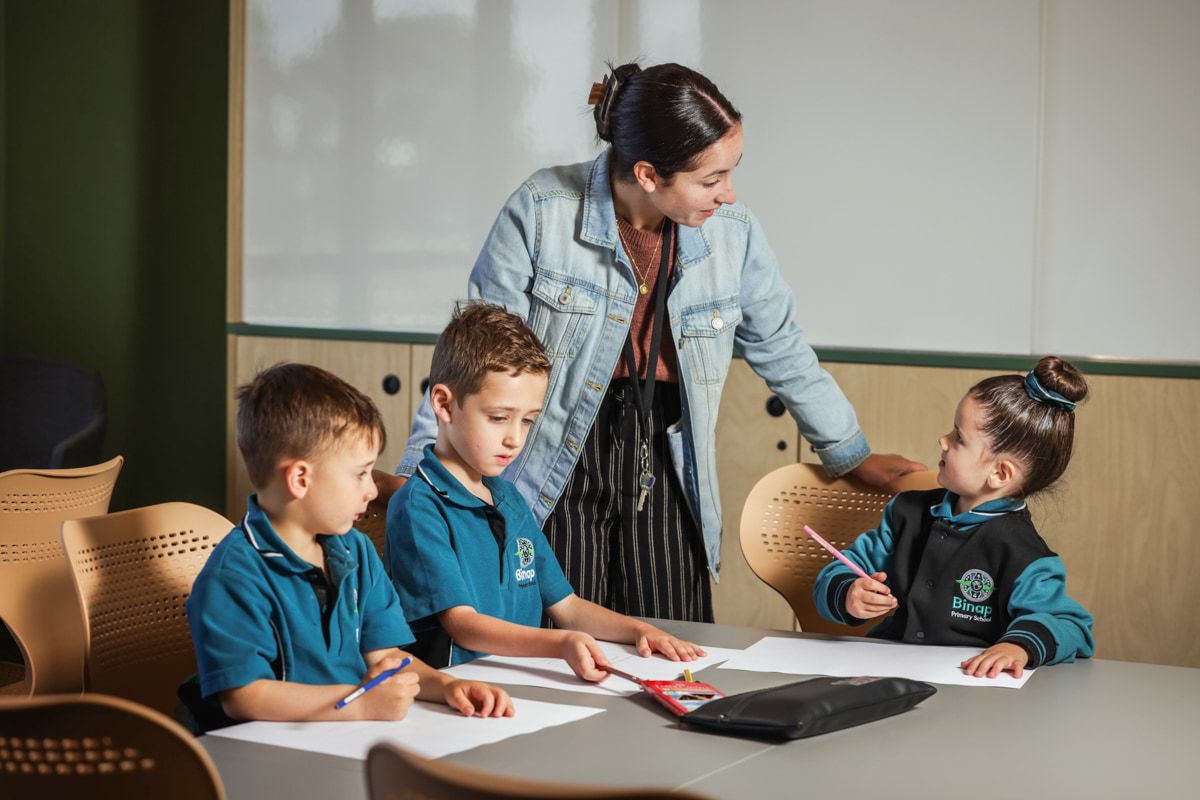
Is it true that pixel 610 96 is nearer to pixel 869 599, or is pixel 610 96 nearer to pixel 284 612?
pixel 869 599

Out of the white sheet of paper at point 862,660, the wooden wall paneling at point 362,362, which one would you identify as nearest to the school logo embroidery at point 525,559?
the white sheet of paper at point 862,660

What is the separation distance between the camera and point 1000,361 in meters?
3.12

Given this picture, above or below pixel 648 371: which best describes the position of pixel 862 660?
below

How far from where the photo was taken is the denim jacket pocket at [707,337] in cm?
221

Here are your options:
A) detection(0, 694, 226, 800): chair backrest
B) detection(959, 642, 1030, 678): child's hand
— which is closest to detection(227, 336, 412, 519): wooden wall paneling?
detection(959, 642, 1030, 678): child's hand

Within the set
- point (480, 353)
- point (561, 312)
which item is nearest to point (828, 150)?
point (561, 312)

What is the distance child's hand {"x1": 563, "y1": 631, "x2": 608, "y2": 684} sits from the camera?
1.53 m

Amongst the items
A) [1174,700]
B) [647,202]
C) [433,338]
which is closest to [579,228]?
[647,202]

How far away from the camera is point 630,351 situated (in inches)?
86.7

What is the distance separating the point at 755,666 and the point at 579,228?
0.86 meters

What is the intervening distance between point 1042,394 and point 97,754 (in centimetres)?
147

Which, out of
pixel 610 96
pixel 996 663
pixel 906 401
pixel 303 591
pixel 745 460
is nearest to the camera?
pixel 303 591

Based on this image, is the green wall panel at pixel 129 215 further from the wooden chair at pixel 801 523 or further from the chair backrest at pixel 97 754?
the chair backrest at pixel 97 754

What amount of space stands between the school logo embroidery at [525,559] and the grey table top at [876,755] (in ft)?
1.06
